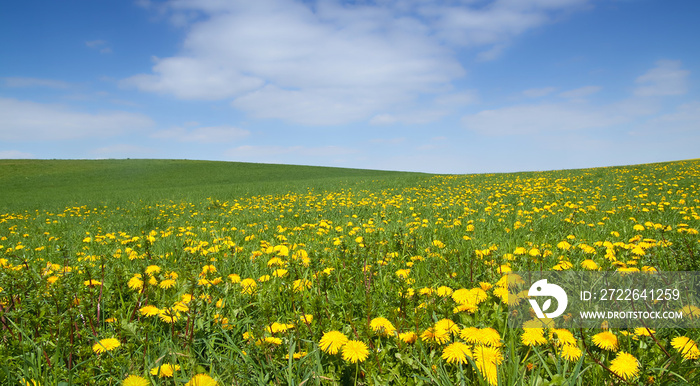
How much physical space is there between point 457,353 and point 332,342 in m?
0.61

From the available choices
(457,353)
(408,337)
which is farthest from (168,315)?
(457,353)

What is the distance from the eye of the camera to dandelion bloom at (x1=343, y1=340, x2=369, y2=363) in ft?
5.01

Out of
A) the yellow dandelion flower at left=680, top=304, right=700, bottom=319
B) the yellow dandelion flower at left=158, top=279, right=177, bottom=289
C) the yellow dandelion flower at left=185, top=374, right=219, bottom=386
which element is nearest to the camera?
the yellow dandelion flower at left=185, top=374, right=219, bottom=386

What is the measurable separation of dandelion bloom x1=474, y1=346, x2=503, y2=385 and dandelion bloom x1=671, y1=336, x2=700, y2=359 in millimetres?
818

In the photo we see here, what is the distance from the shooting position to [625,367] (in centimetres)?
146

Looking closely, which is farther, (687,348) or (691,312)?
(691,312)

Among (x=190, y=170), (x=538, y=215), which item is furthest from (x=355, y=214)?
(x=190, y=170)

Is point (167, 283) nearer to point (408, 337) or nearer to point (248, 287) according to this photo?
point (248, 287)

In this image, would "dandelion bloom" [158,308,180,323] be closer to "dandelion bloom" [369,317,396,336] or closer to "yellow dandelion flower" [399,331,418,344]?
"dandelion bloom" [369,317,396,336]

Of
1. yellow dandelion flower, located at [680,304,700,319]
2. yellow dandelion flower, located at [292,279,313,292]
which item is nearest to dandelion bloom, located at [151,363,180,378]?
yellow dandelion flower, located at [292,279,313,292]

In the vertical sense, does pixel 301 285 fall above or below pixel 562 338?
below

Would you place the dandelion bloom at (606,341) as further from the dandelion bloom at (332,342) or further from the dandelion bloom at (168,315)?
the dandelion bloom at (168,315)

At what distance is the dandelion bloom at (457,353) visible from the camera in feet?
4.87

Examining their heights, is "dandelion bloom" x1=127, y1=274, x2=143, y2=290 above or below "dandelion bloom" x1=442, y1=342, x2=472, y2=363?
below
